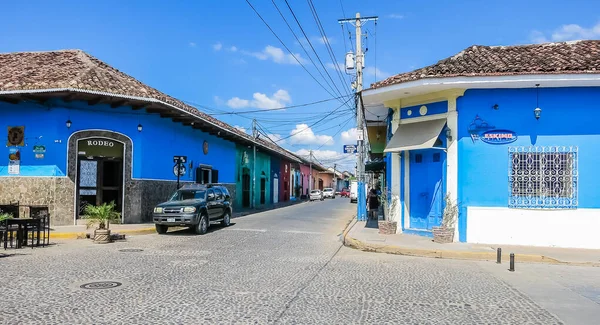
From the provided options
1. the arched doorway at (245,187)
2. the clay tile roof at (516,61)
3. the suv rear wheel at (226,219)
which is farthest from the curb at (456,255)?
the arched doorway at (245,187)

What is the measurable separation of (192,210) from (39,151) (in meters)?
6.77

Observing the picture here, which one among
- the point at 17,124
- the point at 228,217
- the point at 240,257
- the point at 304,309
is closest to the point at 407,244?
the point at 240,257

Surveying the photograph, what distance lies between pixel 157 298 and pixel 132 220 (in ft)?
43.3

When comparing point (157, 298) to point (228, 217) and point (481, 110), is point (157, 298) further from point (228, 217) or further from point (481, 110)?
point (228, 217)

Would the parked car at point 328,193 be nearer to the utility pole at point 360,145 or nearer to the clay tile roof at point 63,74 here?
the utility pole at point 360,145

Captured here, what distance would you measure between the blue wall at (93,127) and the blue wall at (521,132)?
12.9 m

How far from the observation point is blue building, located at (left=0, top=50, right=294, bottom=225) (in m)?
17.6

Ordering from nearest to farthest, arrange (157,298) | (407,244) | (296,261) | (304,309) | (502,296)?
(304,309), (157,298), (502,296), (296,261), (407,244)

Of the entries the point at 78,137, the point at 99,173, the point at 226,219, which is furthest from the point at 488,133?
the point at 78,137

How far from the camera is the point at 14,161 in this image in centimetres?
1800

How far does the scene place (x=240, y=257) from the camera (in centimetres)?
1119

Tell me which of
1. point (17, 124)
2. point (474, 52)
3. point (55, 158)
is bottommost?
point (55, 158)

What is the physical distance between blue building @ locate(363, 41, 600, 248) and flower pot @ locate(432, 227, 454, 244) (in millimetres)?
445

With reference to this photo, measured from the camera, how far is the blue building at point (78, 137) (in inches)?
692
